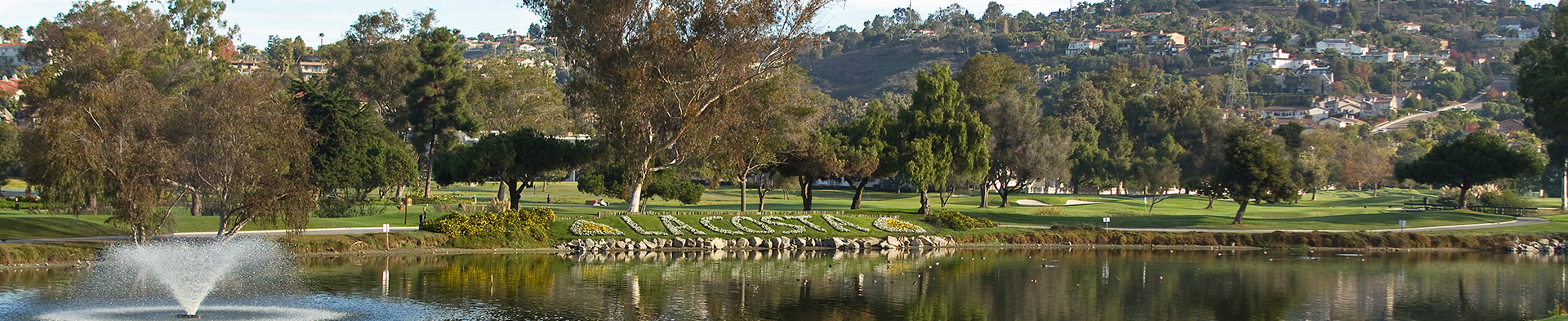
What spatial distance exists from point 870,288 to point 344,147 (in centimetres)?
3334

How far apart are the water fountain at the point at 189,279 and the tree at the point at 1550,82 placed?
74933mm

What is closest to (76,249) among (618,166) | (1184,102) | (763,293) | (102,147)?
(102,147)

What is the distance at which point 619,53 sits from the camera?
59.0m

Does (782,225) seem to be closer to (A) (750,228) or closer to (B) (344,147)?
(A) (750,228)

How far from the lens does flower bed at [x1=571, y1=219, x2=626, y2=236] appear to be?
54.7 metres

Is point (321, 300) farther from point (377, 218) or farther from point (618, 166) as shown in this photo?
point (618, 166)

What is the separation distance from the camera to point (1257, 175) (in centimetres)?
6756

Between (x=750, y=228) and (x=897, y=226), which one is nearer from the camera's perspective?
(x=750, y=228)

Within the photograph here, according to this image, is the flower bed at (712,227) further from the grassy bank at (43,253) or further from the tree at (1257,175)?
the tree at (1257,175)

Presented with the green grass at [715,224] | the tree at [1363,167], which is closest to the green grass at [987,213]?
the green grass at [715,224]

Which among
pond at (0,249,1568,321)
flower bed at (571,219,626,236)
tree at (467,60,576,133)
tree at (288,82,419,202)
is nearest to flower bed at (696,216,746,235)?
pond at (0,249,1568,321)

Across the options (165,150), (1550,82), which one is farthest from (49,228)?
(1550,82)

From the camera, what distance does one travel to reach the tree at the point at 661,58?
58531mm

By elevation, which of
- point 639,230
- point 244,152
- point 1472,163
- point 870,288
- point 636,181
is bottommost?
point 870,288
